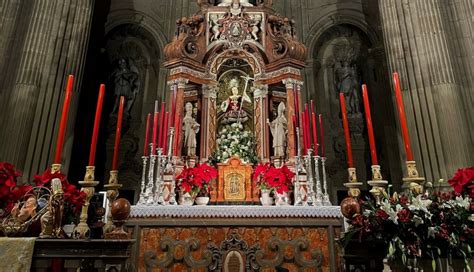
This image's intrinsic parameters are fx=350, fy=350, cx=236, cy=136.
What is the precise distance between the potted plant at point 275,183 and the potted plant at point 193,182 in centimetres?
78

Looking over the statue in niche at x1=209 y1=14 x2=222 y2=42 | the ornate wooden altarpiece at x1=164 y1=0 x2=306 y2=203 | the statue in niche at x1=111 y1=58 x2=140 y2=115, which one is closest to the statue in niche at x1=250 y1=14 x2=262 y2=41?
the ornate wooden altarpiece at x1=164 y1=0 x2=306 y2=203

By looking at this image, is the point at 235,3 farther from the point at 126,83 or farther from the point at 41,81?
the point at 126,83

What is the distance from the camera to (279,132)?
6242 mm

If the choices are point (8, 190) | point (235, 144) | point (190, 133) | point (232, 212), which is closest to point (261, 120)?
point (235, 144)

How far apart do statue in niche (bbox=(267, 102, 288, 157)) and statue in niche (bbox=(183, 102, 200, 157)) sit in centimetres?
136

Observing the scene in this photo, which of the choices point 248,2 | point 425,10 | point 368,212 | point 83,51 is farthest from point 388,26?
point 83,51

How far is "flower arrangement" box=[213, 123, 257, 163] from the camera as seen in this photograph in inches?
237

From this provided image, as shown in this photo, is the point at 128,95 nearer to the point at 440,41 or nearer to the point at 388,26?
the point at 388,26

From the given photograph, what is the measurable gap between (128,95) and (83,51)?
8.84ft

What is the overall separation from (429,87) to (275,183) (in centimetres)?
350

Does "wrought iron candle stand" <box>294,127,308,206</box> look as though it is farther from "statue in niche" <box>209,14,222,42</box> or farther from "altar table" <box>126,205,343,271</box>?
"statue in niche" <box>209,14,222,42</box>

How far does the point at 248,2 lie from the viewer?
7.59m

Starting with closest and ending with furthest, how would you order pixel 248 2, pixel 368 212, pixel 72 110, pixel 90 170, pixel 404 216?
1. pixel 404 216
2. pixel 368 212
3. pixel 90 170
4. pixel 72 110
5. pixel 248 2

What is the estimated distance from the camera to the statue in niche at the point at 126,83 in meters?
9.84
